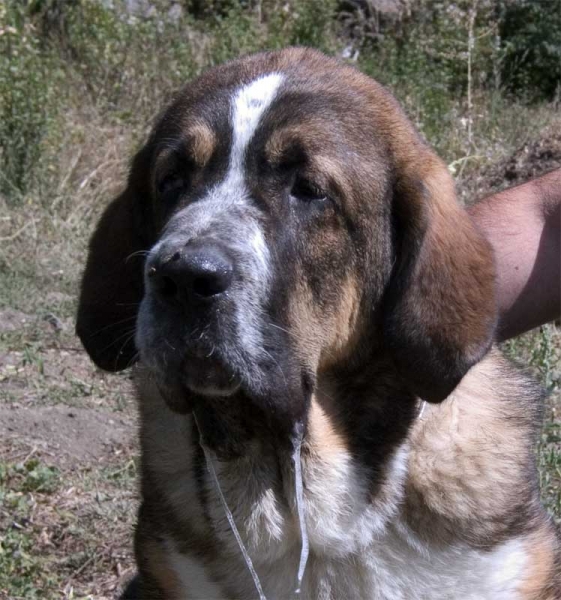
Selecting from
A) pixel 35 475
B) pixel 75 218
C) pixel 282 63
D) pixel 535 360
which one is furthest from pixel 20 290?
pixel 282 63

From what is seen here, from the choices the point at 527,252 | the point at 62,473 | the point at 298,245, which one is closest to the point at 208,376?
the point at 298,245

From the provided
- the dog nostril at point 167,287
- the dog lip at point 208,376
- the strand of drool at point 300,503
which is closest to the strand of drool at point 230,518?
the strand of drool at point 300,503

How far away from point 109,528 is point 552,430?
186 cm

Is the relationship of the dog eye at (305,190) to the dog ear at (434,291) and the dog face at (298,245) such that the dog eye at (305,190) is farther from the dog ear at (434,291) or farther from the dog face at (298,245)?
the dog ear at (434,291)

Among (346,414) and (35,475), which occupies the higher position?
(346,414)

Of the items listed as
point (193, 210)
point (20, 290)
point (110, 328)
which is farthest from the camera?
point (20, 290)

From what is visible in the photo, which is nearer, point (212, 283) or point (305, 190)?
point (212, 283)

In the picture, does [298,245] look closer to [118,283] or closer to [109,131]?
[118,283]

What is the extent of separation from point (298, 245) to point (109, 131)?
668cm

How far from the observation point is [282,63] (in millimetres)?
3359

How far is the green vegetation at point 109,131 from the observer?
4.58 m

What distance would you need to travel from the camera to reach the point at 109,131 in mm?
9477

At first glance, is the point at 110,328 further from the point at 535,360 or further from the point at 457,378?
the point at 535,360

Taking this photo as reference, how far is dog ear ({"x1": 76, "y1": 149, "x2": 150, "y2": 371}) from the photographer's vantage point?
3510 millimetres
